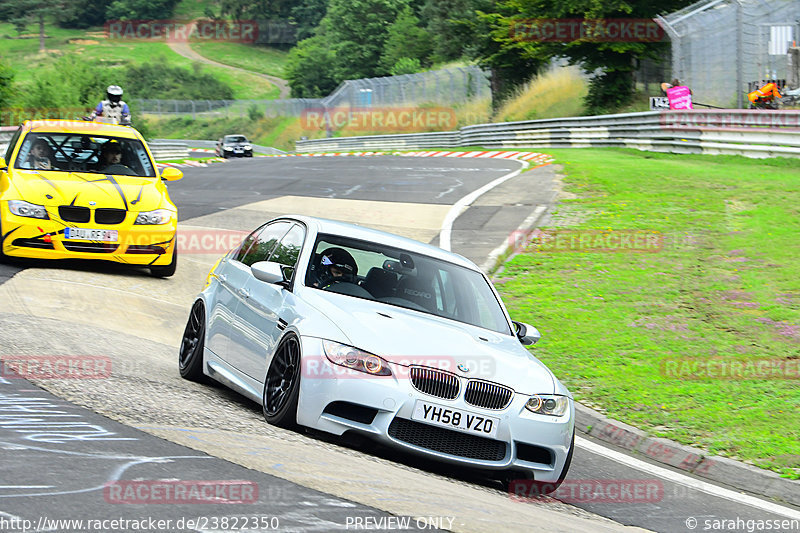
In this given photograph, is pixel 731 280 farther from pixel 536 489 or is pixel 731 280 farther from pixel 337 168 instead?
pixel 337 168

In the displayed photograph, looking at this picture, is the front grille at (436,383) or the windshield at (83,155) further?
the windshield at (83,155)

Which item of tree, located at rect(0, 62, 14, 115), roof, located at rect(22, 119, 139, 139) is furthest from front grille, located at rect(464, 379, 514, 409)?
tree, located at rect(0, 62, 14, 115)

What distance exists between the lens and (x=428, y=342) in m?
6.48

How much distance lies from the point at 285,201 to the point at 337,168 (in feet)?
29.3

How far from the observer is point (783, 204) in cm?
1859

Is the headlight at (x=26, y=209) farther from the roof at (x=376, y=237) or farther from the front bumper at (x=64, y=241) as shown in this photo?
the roof at (x=376, y=237)

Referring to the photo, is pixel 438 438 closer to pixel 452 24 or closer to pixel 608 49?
pixel 608 49

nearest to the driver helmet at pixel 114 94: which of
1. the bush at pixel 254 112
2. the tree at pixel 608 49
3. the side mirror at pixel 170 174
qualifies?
the side mirror at pixel 170 174

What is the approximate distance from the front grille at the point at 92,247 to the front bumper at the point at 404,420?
22.9 ft

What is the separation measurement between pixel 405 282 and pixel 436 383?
151cm

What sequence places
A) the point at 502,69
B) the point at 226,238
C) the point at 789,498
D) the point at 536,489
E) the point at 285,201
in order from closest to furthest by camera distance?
1. the point at 536,489
2. the point at 789,498
3. the point at 226,238
4. the point at 285,201
5. the point at 502,69

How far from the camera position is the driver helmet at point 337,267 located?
746 centimetres

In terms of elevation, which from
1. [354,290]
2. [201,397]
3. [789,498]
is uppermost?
[354,290]

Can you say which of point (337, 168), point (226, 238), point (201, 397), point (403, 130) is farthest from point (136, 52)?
point (201, 397)
